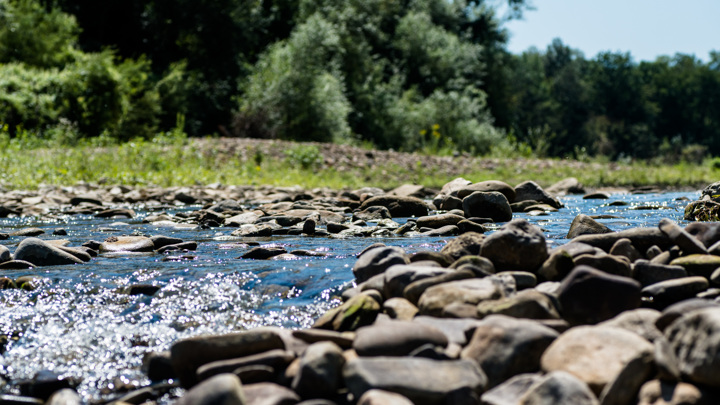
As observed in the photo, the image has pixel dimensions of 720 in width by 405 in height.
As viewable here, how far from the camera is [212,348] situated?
8.38 ft

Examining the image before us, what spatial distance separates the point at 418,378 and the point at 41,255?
3052 millimetres

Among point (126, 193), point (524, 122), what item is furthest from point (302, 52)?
point (524, 122)

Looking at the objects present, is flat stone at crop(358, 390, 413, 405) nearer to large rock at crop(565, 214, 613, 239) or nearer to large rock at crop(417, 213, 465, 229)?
large rock at crop(565, 214, 613, 239)

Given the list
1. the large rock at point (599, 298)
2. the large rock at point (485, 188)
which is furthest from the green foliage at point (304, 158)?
the large rock at point (599, 298)

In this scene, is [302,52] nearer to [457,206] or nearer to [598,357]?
[457,206]

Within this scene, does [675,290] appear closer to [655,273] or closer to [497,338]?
[655,273]

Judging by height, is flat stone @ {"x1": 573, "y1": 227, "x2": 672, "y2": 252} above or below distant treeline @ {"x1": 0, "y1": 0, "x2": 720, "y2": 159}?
below

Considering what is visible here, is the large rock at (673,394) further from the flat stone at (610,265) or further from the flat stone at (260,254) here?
the flat stone at (260,254)

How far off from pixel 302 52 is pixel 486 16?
16270mm

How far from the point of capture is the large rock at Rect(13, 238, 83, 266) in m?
4.18

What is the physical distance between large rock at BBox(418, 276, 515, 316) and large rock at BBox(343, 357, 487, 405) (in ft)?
1.97

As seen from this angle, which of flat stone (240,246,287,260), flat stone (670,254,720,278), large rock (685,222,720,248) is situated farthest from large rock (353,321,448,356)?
large rock (685,222,720,248)

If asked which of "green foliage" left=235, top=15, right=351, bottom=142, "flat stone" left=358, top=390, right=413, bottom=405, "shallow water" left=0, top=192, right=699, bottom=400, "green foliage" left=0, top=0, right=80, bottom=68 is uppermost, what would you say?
"green foliage" left=0, top=0, right=80, bottom=68

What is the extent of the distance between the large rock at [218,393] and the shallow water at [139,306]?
1.71 ft
